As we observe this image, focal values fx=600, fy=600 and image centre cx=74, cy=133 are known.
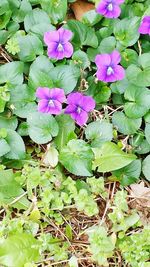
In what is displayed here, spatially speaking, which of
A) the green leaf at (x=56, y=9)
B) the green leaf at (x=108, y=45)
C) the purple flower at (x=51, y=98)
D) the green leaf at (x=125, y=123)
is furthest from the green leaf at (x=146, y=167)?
the green leaf at (x=56, y=9)

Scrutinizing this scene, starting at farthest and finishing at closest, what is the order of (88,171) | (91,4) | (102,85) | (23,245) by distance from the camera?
(91,4), (102,85), (88,171), (23,245)

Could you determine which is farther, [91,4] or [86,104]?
[91,4]

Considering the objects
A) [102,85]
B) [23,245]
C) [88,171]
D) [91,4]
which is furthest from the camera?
[91,4]

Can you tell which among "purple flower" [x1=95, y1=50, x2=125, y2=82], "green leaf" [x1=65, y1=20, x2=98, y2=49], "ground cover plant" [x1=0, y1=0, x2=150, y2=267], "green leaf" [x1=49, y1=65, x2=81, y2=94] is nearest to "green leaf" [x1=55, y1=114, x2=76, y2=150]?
"ground cover plant" [x1=0, y1=0, x2=150, y2=267]

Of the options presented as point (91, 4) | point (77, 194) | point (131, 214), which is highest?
point (91, 4)

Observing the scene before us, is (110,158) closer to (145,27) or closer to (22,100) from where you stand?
(22,100)

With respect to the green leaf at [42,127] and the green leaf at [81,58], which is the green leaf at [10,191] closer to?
the green leaf at [42,127]

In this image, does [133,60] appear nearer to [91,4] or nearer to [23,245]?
[91,4]

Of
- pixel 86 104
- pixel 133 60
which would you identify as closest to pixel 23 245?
pixel 86 104

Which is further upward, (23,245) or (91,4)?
(91,4)
